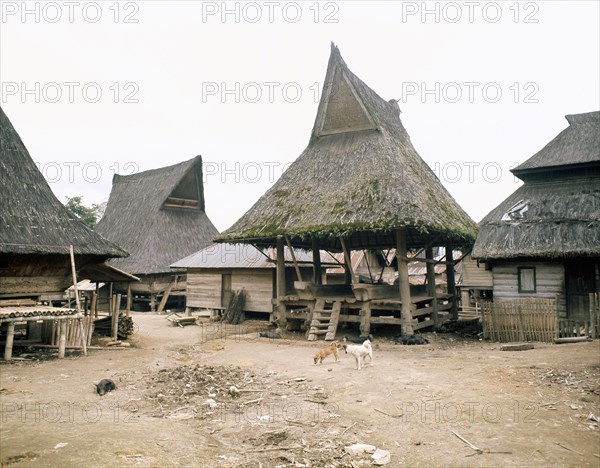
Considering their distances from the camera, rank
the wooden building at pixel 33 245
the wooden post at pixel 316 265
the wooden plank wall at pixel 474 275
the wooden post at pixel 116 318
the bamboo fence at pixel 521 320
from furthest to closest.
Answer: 1. the wooden plank wall at pixel 474 275
2. the wooden post at pixel 316 265
3. the wooden post at pixel 116 318
4. the bamboo fence at pixel 521 320
5. the wooden building at pixel 33 245

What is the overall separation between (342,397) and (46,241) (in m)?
9.51

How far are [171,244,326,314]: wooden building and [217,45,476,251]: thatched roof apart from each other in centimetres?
280

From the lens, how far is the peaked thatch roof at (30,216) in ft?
41.8

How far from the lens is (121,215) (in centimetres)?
3500

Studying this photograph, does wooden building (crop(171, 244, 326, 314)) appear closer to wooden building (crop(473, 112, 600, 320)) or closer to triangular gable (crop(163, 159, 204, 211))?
wooden building (crop(473, 112, 600, 320))

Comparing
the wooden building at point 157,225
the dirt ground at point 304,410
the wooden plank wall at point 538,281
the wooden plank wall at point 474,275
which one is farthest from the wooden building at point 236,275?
the dirt ground at point 304,410

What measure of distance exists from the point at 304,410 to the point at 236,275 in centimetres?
1616

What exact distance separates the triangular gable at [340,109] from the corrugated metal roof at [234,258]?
22.0 ft

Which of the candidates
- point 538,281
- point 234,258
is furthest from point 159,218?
point 538,281

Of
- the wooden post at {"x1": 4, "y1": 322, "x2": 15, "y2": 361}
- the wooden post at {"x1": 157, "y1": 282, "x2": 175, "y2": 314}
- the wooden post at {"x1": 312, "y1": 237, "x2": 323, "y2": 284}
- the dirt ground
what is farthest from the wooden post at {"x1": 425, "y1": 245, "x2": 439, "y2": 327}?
the wooden post at {"x1": 157, "y1": 282, "x2": 175, "y2": 314}

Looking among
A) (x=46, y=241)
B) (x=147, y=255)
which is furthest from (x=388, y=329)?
(x=147, y=255)

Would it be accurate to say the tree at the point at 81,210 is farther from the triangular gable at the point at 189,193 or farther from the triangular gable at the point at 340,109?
the triangular gable at the point at 340,109

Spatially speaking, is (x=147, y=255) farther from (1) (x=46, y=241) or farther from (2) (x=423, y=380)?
(2) (x=423, y=380)

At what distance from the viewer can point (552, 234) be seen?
1694 centimetres
